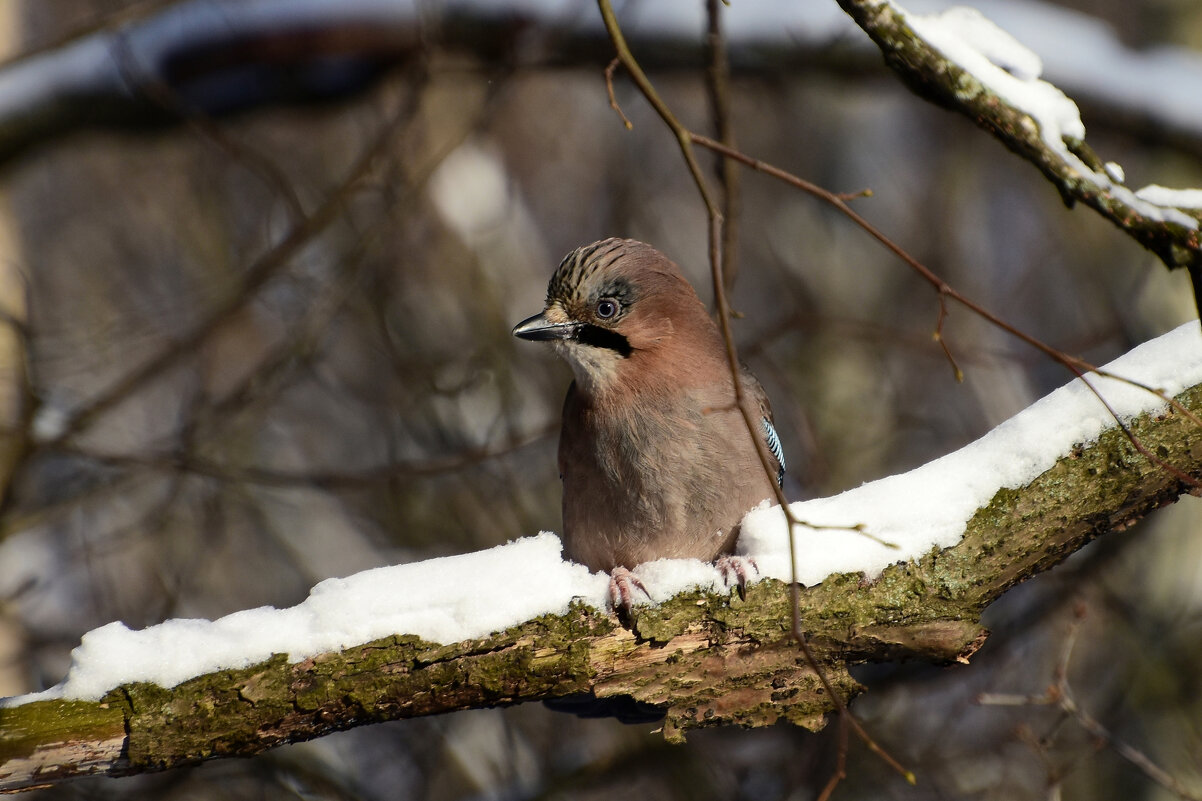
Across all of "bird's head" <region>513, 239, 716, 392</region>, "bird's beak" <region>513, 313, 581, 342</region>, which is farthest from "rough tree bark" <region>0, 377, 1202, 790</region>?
"bird's beak" <region>513, 313, 581, 342</region>

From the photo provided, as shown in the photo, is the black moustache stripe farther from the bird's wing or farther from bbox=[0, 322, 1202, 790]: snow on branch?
bbox=[0, 322, 1202, 790]: snow on branch

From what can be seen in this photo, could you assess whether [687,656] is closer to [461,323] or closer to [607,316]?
[607,316]

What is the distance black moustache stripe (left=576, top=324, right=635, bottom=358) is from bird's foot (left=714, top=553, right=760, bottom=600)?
103 cm

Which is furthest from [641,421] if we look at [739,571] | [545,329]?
[739,571]

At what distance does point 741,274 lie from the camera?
31.3 feet

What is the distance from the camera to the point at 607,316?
4.00 m

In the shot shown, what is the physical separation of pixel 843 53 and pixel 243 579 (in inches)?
277

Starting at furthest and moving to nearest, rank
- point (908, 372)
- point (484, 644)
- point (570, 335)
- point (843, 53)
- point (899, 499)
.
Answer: point (908, 372), point (843, 53), point (570, 335), point (899, 499), point (484, 644)

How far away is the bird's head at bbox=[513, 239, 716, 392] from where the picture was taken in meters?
3.98

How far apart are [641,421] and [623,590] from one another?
0.83 metres

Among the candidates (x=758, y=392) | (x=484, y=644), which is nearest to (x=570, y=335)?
(x=758, y=392)

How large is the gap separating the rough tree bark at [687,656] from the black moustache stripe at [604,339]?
1.17 m

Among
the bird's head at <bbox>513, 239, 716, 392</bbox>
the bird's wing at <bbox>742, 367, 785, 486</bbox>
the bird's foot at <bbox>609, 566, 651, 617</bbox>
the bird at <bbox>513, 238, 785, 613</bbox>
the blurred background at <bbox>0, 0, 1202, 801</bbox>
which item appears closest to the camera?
the bird's foot at <bbox>609, 566, 651, 617</bbox>

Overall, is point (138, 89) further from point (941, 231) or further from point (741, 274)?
point (941, 231)
